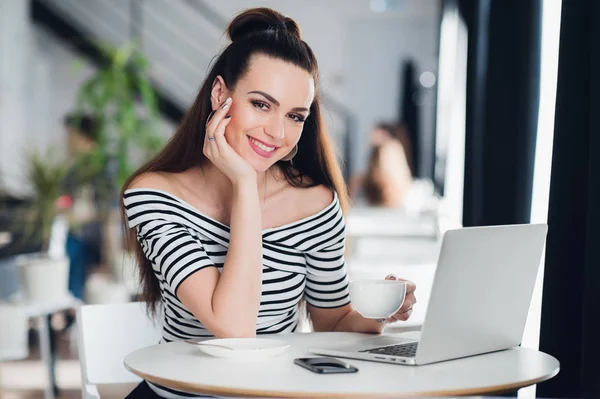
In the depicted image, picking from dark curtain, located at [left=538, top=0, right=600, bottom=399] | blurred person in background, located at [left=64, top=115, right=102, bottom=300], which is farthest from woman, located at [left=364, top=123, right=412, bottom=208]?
dark curtain, located at [left=538, top=0, right=600, bottom=399]

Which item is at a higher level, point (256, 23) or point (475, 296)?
point (256, 23)

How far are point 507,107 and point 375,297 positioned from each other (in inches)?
56.4

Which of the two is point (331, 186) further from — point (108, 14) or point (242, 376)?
point (108, 14)

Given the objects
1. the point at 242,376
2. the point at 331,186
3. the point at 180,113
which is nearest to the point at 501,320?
the point at 242,376

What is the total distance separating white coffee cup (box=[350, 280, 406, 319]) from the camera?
1464 mm

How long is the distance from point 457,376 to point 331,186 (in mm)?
842

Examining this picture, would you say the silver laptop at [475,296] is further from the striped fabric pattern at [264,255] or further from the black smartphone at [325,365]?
the striped fabric pattern at [264,255]

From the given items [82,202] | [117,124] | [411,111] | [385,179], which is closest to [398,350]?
[82,202]

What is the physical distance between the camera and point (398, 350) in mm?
1450

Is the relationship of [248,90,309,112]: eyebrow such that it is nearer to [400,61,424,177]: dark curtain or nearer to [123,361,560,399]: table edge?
[123,361,560,399]: table edge

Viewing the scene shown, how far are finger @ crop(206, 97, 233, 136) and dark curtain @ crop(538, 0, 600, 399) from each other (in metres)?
0.75

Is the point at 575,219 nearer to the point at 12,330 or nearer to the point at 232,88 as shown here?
the point at 232,88

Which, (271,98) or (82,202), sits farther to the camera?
(82,202)

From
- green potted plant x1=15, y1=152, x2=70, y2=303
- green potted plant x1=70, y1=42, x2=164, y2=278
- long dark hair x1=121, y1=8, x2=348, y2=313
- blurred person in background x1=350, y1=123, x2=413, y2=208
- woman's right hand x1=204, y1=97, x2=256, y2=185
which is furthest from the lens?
blurred person in background x1=350, y1=123, x2=413, y2=208
